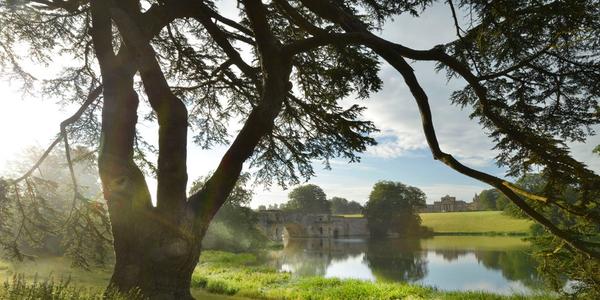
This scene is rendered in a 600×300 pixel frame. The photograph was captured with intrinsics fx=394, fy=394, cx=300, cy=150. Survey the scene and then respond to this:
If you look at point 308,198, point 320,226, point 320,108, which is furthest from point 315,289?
point 308,198

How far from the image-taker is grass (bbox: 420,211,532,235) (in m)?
57.3

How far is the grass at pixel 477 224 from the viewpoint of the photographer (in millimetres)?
57312

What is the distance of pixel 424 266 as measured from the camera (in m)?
24.1

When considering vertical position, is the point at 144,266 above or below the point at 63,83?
below

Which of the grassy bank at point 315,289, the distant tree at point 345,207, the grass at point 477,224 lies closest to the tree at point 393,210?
the grass at point 477,224

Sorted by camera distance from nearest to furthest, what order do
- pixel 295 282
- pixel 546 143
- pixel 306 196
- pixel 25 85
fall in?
pixel 546 143
pixel 25 85
pixel 295 282
pixel 306 196

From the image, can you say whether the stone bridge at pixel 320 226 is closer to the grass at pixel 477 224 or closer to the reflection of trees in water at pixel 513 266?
the grass at pixel 477 224

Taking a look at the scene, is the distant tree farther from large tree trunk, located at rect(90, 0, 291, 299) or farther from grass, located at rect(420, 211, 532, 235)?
large tree trunk, located at rect(90, 0, 291, 299)

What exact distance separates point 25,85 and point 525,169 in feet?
25.3

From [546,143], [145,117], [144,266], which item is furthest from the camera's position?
[145,117]

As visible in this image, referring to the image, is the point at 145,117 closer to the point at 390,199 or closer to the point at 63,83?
the point at 63,83

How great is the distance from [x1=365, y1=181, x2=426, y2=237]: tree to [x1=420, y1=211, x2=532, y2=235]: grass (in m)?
6.03

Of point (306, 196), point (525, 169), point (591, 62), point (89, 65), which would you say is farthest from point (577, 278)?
point (306, 196)

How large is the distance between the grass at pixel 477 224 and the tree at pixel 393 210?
603cm
